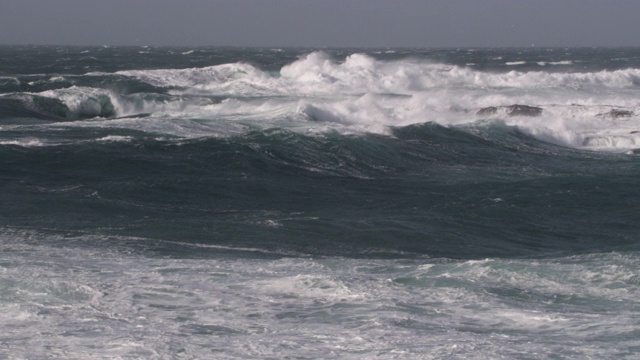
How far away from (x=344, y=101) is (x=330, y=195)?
66.5 ft

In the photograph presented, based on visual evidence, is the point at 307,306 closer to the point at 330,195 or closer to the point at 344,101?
the point at 330,195

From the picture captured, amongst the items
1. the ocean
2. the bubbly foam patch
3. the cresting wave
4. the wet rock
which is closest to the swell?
the ocean

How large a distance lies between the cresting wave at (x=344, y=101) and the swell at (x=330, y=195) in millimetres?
3659

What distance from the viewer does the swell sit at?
47.7 ft

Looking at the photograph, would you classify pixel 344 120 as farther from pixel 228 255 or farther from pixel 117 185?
pixel 228 255

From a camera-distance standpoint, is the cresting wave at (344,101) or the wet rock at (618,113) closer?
the cresting wave at (344,101)

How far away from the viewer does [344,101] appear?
38.4 metres

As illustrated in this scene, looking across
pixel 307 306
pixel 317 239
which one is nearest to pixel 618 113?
pixel 317 239

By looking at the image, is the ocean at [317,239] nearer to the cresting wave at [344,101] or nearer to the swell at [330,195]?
the swell at [330,195]

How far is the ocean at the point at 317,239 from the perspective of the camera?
8883mm

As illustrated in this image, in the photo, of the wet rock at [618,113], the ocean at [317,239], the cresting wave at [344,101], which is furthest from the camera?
the wet rock at [618,113]

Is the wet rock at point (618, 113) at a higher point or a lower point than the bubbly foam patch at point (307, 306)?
lower

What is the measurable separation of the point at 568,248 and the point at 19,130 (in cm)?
1712

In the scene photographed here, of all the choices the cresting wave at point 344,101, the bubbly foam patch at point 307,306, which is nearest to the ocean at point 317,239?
the bubbly foam patch at point 307,306
